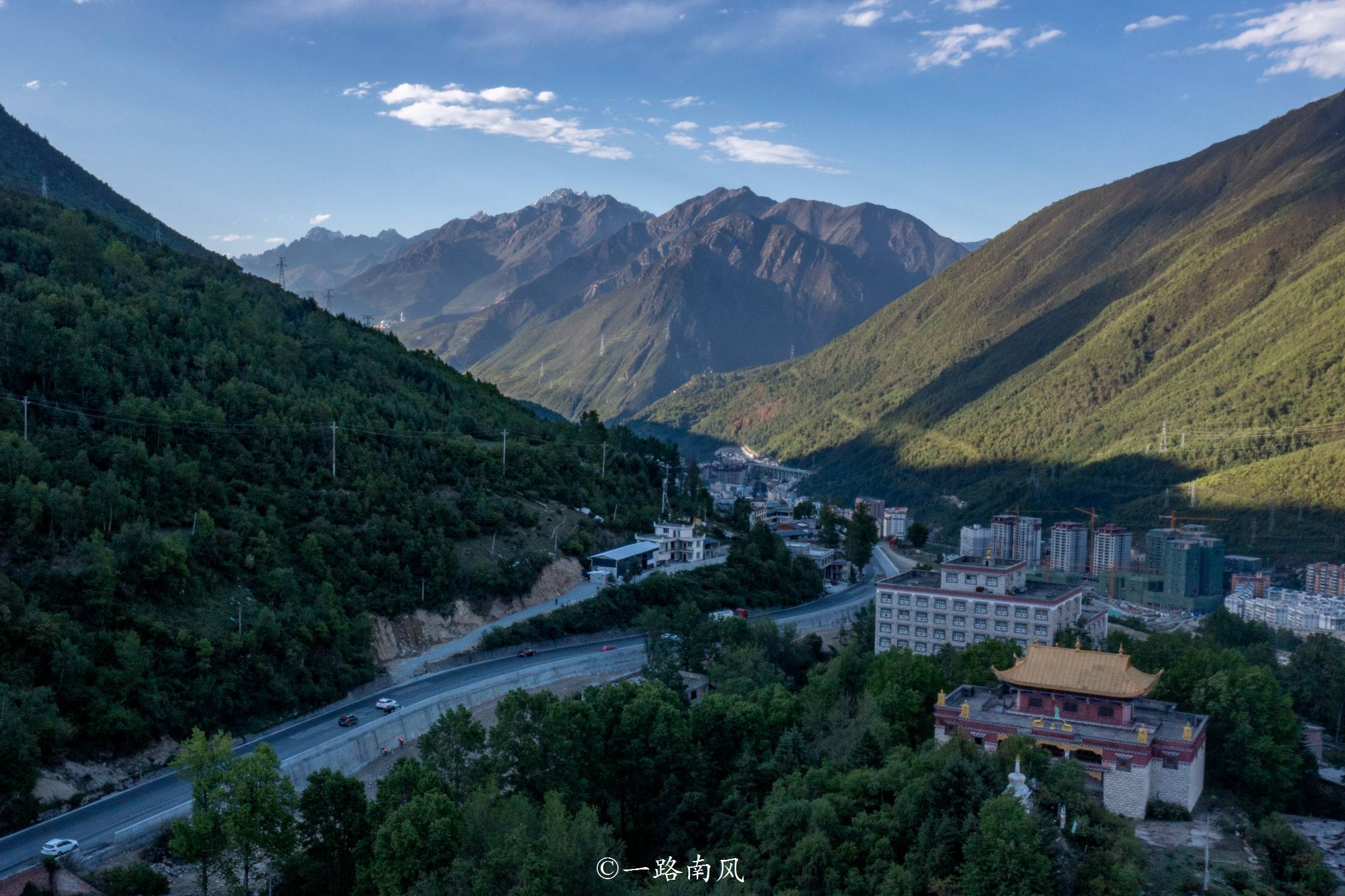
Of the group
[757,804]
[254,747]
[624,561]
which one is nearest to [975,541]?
[624,561]

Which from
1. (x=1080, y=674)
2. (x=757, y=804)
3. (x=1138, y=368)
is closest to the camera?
(x=757, y=804)

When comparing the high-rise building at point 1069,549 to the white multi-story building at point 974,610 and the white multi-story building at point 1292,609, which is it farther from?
the white multi-story building at point 974,610

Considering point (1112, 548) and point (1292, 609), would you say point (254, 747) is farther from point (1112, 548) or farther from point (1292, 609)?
point (1112, 548)

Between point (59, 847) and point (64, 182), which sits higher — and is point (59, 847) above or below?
below

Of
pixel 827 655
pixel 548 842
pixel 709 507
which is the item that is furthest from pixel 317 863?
pixel 709 507

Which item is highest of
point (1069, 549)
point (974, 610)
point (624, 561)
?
point (624, 561)

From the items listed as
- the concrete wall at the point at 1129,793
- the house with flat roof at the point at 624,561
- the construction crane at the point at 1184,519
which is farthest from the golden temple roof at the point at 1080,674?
the construction crane at the point at 1184,519
